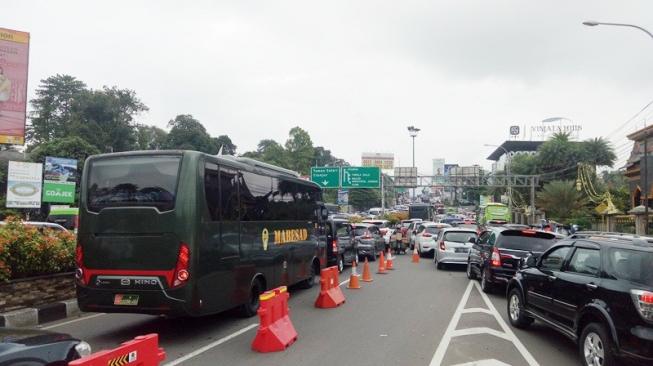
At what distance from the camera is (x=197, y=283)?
26.8 ft

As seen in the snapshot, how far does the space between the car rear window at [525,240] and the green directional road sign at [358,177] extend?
30.8 m

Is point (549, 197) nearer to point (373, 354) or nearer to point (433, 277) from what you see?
point (433, 277)

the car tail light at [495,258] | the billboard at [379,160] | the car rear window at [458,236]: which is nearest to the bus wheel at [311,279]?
the car tail light at [495,258]

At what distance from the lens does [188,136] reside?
8019 centimetres

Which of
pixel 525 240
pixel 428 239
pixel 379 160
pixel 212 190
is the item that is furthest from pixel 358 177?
pixel 379 160

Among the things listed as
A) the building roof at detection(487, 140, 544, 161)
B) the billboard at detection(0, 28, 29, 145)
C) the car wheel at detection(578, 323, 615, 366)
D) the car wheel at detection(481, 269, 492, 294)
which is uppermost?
the building roof at detection(487, 140, 544, 161)

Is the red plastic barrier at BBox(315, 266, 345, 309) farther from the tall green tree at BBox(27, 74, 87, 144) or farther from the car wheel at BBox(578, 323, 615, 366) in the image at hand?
the tall green tree at BBox(27, 74, 87, 144)

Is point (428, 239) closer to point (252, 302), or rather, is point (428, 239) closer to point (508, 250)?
point (508, 250)

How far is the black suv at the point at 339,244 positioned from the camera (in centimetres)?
1833

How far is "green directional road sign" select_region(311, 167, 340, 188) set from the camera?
44469mm

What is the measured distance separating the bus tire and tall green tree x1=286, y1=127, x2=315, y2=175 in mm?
74261

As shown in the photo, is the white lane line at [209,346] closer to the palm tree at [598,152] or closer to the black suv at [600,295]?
the black suv at [600,295]

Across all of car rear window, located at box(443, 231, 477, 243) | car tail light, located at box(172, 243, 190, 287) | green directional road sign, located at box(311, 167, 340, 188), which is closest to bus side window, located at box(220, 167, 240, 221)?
car tail light, located at box(172, 243, 190, 287)

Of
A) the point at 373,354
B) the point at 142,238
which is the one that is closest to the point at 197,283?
the point at 142,238
